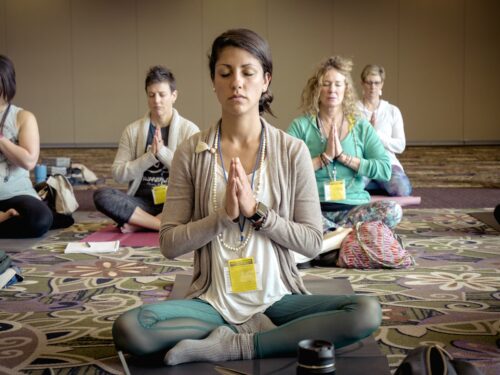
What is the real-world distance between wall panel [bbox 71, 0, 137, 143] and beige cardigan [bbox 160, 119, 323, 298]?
11.1 metres

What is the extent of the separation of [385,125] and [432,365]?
517cm

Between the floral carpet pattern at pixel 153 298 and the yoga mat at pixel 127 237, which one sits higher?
the yoga mat at pixel 127 237

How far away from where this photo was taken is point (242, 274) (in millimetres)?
2564

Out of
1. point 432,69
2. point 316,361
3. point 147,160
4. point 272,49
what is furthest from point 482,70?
point 316,361

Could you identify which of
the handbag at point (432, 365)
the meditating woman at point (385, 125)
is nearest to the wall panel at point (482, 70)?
the meditating woman at point (385, 125)

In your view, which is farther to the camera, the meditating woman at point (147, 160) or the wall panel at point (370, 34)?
the wall panel at point (370, 34)

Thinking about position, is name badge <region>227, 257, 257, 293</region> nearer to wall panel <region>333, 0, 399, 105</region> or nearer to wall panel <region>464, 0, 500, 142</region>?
wall panel <region>333, 0, 399, 105</region>

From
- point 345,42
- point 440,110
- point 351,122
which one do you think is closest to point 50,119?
point 345,42

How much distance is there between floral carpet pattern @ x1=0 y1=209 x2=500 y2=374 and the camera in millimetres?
2754

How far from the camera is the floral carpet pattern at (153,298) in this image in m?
2.75

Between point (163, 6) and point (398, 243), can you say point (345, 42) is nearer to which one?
point (163, 6)

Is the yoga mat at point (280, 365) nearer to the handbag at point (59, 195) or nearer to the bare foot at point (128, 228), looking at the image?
the bare foot at point (128, 228)

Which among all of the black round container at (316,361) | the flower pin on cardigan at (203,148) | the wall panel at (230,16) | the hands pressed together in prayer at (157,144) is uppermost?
the wall panel at (230,16)

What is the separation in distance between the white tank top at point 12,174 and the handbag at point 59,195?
34 cm
